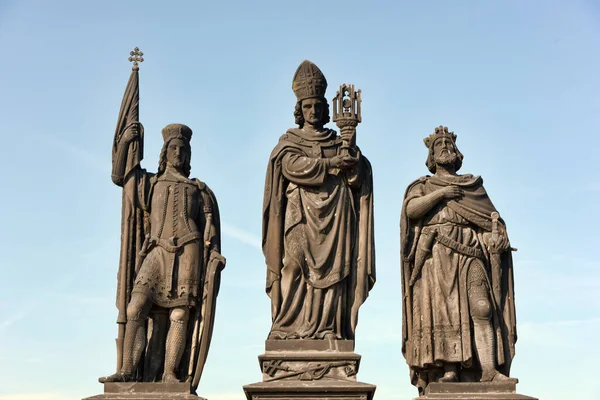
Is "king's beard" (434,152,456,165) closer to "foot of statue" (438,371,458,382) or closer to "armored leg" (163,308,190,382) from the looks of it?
"foot of statue" (438,371,458,382)

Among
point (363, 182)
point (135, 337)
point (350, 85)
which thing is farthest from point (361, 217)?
point (135, 337)

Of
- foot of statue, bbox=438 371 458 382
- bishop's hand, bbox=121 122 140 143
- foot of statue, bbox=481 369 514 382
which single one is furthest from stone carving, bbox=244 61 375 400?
bishop's hand, bbox=121 122 140 143

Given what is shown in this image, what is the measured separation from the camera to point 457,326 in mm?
21094

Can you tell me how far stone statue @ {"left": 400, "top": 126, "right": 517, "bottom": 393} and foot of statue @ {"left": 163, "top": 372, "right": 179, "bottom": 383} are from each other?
3842mm

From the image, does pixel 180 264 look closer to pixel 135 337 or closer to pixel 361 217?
pixel 135 337

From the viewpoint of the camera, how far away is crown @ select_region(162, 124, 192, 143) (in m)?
22.4

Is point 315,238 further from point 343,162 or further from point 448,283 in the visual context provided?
point 448,283

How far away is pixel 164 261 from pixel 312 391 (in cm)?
346

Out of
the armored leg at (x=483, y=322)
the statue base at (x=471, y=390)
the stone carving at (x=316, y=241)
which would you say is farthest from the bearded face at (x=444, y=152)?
the statue base at (x=471, y=390)

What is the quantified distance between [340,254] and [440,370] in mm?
2539

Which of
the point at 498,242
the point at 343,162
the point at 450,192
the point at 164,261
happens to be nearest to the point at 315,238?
the point at 343,162

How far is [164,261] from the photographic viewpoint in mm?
21578

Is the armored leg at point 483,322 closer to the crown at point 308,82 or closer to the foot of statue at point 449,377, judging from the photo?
the foot of statue at point 449,377

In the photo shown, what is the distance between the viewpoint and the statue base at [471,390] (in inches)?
803
